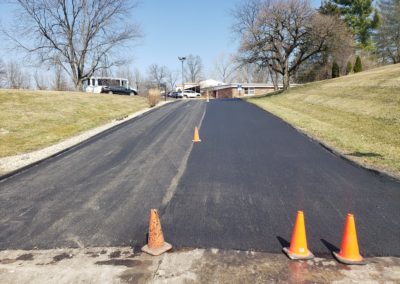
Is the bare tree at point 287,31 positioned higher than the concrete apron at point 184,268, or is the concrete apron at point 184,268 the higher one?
the bare tree at point 287,31

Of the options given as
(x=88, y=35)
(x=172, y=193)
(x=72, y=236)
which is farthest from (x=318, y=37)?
(x=72, y=236)

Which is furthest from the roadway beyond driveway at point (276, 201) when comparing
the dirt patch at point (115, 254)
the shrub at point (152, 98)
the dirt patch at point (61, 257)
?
the shrub at point (152, 98)

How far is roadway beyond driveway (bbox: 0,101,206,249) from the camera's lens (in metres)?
4.86

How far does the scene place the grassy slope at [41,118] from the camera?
43.1ft

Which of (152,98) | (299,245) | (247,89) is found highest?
(247,89)

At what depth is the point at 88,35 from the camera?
43344 millimetres

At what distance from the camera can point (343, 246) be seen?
13.0 feet

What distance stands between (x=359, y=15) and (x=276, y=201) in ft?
177

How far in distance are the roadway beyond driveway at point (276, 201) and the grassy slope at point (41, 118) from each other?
296 inches

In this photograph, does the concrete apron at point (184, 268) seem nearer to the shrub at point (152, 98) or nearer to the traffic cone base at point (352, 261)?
the traffic cone base at point (352, 261)

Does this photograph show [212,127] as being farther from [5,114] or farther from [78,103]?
[78,103]

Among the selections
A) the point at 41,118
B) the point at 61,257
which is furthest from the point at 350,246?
the point at 41,118

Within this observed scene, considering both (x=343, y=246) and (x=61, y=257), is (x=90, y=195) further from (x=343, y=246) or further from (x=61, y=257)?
(x=343, y=246)

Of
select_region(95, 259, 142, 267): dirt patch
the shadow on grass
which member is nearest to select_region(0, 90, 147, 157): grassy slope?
select_region(95, 259, 142, 267): dirt patch
